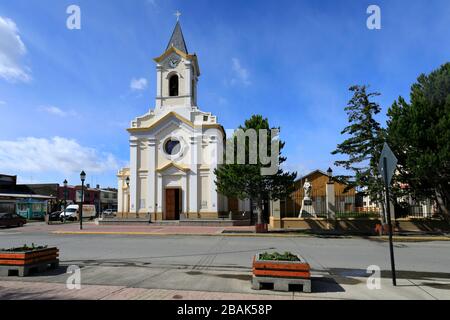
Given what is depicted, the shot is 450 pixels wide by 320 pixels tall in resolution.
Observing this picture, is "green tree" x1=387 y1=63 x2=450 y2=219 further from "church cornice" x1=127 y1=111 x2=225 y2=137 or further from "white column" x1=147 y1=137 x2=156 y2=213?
"white column" x1=147 y1=137 x2=156 y2=213

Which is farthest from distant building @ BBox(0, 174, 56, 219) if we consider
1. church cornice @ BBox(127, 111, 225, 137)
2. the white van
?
church cornice @ BBox(127, 111, 225, 137)

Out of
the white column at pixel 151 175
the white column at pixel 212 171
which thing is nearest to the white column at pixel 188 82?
the white column at pixel 212 171

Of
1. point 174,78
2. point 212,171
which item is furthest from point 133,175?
point 174,78

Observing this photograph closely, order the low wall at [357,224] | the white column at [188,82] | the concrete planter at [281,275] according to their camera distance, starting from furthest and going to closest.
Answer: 1. the white column at [188,82]
2. the low wall at [357,224]
3. the concrete planter at [281,275]

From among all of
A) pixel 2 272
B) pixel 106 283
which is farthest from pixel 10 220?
pixel 106 283

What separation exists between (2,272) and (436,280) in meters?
10.8

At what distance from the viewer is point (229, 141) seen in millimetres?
25391

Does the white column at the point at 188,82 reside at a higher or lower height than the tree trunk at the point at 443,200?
higher

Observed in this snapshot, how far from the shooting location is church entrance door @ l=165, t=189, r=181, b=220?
3447 centimetres

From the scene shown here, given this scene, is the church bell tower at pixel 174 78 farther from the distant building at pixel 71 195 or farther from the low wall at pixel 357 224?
the distant building at pixel 71 195

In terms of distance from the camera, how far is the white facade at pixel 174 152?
34406 mm

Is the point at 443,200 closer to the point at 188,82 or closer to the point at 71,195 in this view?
the point at 188,82

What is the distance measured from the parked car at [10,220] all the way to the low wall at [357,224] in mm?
25128
